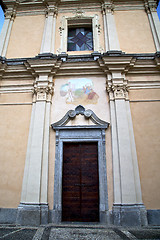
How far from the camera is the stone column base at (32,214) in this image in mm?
4453

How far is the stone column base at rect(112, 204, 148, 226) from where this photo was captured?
437 centimetres

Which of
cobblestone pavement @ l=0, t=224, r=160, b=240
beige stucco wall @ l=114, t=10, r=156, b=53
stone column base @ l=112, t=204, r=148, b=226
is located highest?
beige stucco wall @ l=114, t=10, r=156, b=53

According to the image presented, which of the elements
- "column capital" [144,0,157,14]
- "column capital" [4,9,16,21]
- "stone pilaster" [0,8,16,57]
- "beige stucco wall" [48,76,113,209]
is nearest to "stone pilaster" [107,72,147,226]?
"beige stucco wall" [48,76,113,209]

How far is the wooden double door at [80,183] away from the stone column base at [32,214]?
0.67 m

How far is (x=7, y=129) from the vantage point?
18.9ft

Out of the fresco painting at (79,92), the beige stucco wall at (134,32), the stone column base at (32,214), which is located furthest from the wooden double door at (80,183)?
the beige stucco wall at (134,32)

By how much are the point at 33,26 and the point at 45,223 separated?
341 inches

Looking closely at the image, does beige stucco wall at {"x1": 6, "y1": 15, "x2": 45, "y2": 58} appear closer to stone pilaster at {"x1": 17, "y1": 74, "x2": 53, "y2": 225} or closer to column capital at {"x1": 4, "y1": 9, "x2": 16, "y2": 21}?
column capital at {"x1": 4, "y1": 9, "x2": 16, "y2": 21}

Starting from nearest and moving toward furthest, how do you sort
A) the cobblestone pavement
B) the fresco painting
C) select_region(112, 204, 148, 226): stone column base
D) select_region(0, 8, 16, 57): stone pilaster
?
the cobblestone pavement → select_region(112, 204, 148, 226): stone column base → the fresco painting → select_region(0, 8, 16, 57): stone pilaster

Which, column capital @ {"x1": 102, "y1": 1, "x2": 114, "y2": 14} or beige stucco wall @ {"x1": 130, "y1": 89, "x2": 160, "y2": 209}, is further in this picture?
column capital @ {"x1": 102, "y1": 1, "x2": 114, "y2": 14}

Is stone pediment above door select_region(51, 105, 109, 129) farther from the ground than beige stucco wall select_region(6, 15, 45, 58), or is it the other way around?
beige stucco wall select_region(6, 15, 45, 58)

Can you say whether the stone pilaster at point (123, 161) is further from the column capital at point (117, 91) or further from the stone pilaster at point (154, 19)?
the stone pilaster at point (154, 19)

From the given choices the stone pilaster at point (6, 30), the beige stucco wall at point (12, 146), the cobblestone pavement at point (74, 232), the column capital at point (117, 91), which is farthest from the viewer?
the stone pilaster at point (6, 30)

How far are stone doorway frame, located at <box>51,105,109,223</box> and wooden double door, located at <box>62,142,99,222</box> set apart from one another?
0.19m
